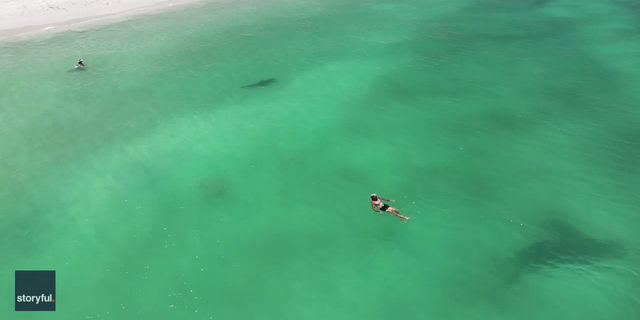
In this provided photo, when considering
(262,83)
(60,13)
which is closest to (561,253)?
(262,83)

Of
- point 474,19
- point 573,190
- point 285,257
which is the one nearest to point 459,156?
point 573,190

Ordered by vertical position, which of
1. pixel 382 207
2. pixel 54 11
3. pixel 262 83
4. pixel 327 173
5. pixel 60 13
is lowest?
pixel 382 207

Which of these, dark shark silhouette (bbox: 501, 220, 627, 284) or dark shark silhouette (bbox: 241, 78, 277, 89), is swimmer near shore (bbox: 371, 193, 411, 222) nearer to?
dark shark silhouette (bbox: 501, 220, 627, 284)

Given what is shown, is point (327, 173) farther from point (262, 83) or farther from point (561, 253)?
point (561, 253)

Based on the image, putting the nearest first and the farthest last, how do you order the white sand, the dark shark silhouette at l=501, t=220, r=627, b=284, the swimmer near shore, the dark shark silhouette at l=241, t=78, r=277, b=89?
the dark shark silhouette at l=501, t=220, r=627, b=284 → the swimmer near shore → the dark shark silhouette at l=241, t=78, r=277, b=89 → the white sand

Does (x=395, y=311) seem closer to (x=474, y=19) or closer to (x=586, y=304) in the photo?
(x=586, y=304)

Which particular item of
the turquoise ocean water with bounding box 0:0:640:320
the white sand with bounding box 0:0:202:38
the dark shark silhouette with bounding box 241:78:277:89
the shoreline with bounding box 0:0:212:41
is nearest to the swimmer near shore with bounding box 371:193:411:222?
the turquoise ocean water with bounding box 0:0:640:320

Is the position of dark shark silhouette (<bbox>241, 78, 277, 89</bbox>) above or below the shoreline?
below
